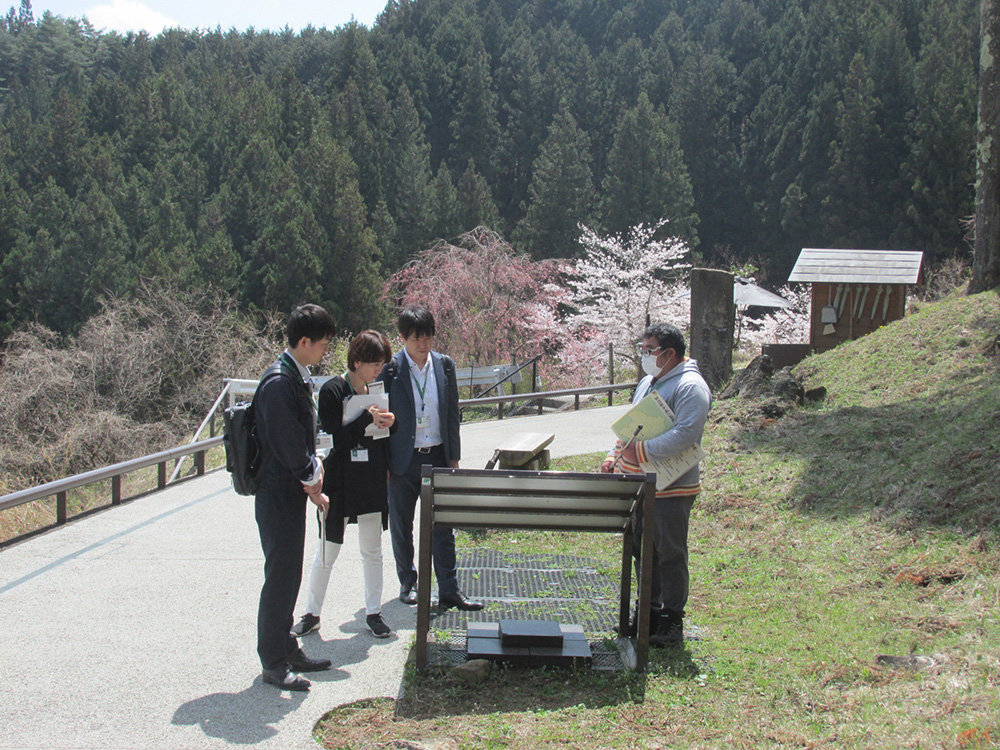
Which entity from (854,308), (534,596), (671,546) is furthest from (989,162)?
(671,546)

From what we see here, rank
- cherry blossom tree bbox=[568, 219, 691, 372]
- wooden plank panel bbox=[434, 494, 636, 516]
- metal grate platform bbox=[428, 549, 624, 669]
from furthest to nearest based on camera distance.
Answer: cherry blossom tree bbox=[568, 219, 691, 372] < metal grate platform bbox=[428, 549, 624, 669] < wooden plank panel bbox=[434, 494, 636, 516]

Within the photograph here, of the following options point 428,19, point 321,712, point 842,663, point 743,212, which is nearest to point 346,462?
point 321,712

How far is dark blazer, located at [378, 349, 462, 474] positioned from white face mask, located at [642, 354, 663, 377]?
3.98 feet

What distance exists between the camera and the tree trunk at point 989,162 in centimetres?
1493

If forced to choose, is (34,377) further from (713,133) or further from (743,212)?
(713,133)

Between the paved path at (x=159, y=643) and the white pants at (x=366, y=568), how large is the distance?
7.6 inches

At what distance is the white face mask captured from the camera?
16.5 ft

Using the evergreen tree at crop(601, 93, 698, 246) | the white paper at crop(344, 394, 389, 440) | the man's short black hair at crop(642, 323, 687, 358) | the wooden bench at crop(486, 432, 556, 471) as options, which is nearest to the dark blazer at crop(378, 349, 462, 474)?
the white paper at crop(344, 394, 389, 440)

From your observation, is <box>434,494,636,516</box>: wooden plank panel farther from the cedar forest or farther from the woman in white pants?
Result: the cedar forest

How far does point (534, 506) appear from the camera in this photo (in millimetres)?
4676

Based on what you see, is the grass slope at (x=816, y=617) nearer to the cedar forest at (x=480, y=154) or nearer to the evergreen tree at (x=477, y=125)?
the cedar forest at (x=480, y=154)

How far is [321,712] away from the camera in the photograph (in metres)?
4.11

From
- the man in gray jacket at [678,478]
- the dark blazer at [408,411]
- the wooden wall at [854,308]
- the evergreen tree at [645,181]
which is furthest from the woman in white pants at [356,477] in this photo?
the evergreen tree at [645,181]

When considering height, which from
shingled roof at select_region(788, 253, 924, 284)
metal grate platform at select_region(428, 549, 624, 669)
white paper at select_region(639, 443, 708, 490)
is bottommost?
metal grate platform at select_region(428, 549, 624, 669)
